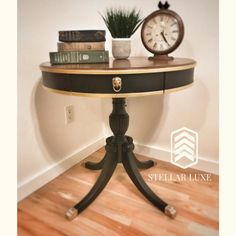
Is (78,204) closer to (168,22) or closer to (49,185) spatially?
(49,185)

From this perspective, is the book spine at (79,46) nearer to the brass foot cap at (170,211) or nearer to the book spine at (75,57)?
the book spine at (75,57)

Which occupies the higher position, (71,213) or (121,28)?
(121,28)

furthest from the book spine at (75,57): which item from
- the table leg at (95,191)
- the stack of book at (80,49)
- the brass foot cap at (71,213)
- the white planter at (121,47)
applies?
the brass foot cap at (71,213)

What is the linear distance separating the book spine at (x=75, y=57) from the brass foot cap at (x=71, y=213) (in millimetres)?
638

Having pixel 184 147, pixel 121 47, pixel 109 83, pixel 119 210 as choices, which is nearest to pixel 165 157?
pixel 184 147

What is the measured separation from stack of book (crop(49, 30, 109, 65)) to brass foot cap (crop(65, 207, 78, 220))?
64 cm

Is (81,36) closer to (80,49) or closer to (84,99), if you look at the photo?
(80,49)

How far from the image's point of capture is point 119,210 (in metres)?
1.11

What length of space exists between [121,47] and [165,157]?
2.67 feet

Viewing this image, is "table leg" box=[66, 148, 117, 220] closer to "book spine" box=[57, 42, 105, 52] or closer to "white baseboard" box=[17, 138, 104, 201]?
"white baseboard" box=[17, 138, 104, 201]

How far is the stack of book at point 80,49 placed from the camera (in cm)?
91

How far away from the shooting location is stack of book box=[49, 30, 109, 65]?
910 mm
